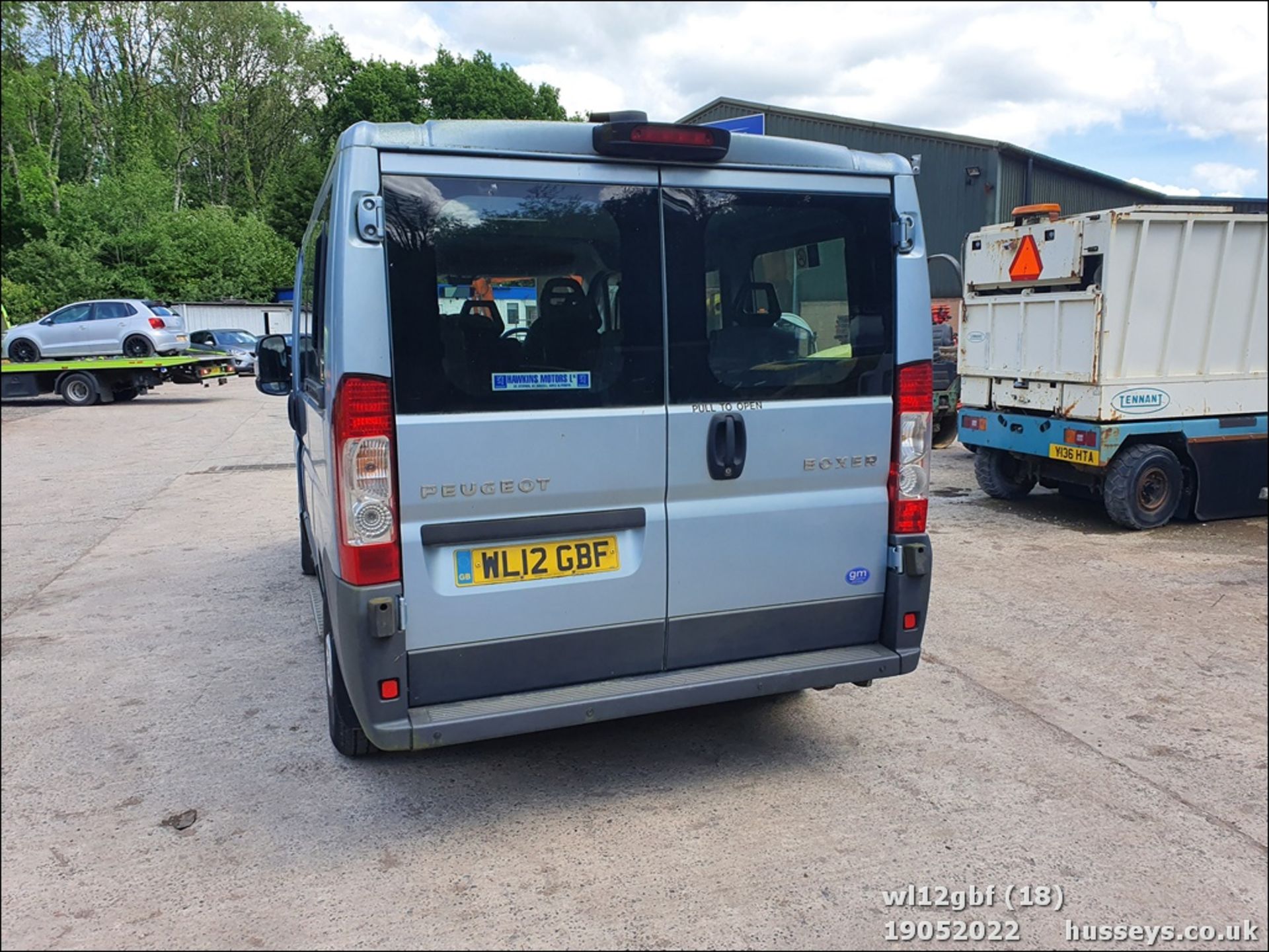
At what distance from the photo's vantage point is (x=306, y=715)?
4461mm

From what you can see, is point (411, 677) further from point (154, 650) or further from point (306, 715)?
point (154, 650)

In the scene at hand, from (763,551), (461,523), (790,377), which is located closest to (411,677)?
(461,523)

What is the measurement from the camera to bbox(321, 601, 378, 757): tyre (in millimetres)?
3791

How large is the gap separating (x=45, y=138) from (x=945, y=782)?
40.0 metres

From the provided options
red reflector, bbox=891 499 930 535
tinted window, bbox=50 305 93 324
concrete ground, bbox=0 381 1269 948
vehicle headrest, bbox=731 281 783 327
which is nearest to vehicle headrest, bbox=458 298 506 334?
vehicle headrest, bbox=731 281 783 327

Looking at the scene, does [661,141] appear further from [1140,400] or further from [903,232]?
[1140,400]

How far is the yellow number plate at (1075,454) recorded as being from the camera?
817 centimetres

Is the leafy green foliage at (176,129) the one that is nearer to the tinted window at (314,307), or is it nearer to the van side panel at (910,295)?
the tinted window at (314,307)

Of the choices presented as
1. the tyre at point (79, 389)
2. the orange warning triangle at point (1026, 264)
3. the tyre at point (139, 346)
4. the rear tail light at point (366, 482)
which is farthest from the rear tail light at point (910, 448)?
the tyre at point (139, 346)

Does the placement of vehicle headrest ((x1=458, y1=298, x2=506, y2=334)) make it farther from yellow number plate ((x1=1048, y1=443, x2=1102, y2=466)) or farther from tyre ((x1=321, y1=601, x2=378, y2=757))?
yellow number plate ((x1=1048, y1=443, x2=1102, y2=466))

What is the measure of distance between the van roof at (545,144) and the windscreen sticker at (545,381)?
0.71 m

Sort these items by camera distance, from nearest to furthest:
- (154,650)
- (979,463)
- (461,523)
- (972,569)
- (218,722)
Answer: (461,523), (218,722), (154,650), (972,569), (979,463)

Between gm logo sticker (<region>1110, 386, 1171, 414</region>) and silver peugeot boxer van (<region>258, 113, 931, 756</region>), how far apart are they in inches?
207

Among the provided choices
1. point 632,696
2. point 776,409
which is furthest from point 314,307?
point 632,696
